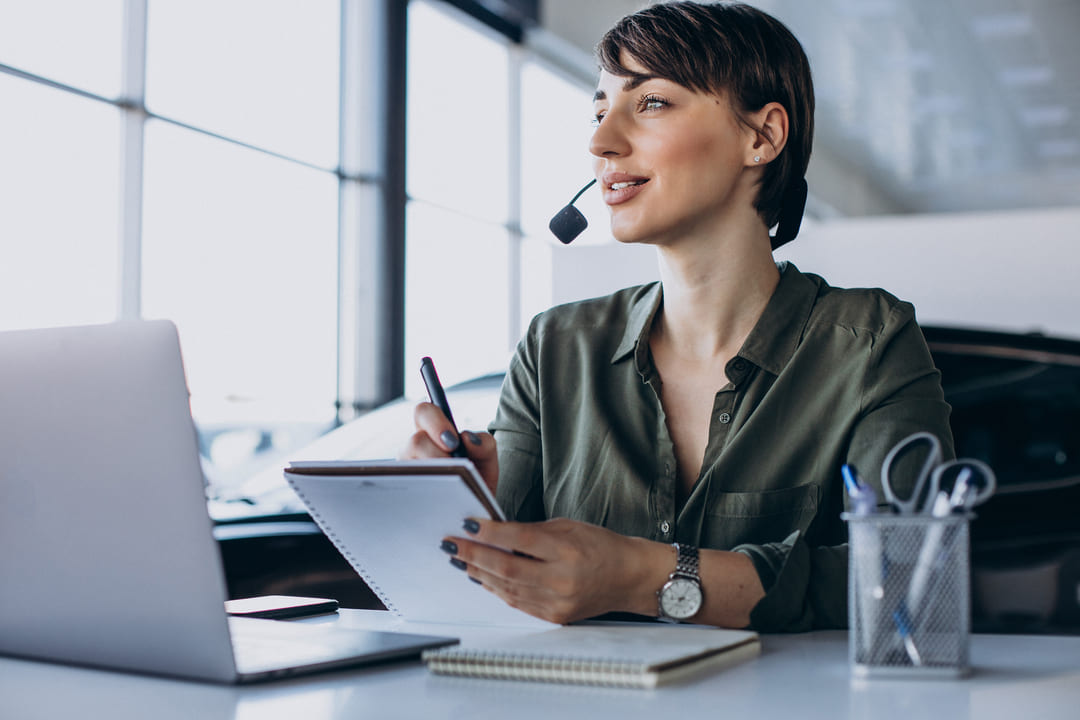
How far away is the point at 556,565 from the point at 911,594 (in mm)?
297

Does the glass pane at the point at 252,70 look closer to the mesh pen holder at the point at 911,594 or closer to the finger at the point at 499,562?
the finger at the point at 499,562

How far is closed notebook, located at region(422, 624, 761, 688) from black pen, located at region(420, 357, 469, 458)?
28 cm

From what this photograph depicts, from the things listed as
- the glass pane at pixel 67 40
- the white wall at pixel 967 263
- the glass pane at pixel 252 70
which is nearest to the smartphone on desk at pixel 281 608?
the white wall at pixel 967 263

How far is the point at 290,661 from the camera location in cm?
75

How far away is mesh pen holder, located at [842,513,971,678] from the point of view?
69 centimetres

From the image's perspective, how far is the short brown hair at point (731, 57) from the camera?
4.45 ft

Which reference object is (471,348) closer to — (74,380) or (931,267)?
(931,267)

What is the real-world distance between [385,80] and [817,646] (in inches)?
241

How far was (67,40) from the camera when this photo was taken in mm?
4594

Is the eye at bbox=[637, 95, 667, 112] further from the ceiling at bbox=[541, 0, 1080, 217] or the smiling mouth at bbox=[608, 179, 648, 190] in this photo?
the ceiling at bbox=[541, 0, 1080, 217]

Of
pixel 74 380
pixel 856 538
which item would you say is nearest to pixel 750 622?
pixel 856 538

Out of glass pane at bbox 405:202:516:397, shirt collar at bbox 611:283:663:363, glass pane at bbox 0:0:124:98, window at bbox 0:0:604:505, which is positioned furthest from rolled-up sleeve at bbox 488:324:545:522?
glass pane at bbox 405:202:516:397

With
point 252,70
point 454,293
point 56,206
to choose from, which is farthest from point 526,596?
point 454,293

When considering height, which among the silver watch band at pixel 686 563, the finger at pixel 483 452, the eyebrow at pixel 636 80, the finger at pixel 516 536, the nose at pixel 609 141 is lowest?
the silver watch band at pixel 686 563
